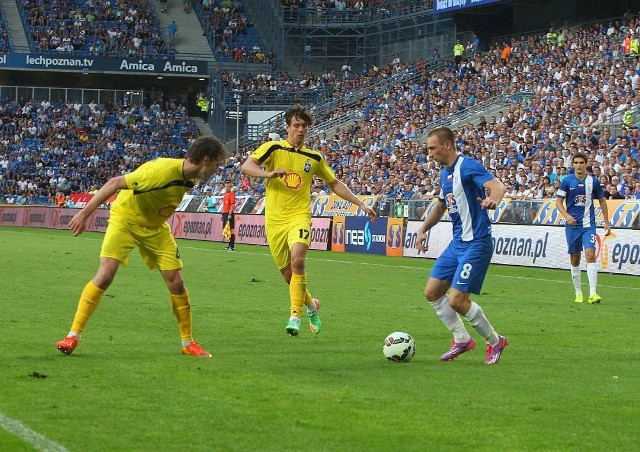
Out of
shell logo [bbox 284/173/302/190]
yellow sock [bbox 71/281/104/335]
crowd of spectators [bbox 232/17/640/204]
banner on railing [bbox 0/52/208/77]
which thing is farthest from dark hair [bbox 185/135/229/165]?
banner on railing [bbox 0/52/208/77]

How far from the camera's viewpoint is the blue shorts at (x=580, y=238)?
18.2 metres

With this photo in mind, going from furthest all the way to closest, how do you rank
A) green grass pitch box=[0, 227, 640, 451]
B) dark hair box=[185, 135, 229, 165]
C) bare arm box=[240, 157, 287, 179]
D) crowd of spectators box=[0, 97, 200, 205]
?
crowd of spectators box=[0, 97, 200, 205] → bare arm box=[240, 157, 287, 179] → dark hair box=[185, 135, 229, 165] → green grass pitch box=[0, 227, 640, 451]

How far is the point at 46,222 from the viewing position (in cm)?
5444

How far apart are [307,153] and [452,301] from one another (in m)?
3.02

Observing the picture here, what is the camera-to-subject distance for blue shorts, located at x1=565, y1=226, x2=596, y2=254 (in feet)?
59.7

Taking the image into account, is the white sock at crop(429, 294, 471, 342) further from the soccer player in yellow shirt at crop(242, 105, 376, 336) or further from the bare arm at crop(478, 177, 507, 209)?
the soccer player in yellow shirt at crop(242, 105, 376, 336)

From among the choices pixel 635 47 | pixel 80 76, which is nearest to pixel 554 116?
pixel 635 47

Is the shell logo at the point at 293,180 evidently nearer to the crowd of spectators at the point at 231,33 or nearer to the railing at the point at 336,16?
the railing at the point at 336,16

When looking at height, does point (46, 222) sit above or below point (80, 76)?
below

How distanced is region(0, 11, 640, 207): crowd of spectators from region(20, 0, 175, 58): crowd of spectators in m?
8.46

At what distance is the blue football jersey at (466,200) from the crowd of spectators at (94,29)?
61.1m

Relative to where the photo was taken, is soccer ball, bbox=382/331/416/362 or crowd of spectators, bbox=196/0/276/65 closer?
soccer ball, bbox=382/331/416/362

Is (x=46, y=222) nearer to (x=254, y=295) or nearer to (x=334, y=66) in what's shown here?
(x=334, y=66)

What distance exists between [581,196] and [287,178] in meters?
7.25
